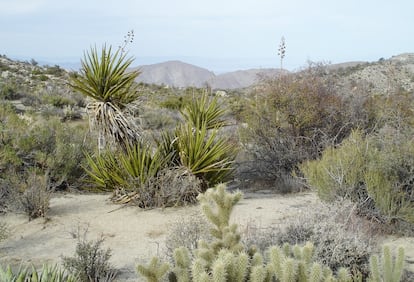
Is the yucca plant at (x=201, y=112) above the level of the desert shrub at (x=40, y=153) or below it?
above

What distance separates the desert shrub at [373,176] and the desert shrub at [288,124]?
3.11 meters

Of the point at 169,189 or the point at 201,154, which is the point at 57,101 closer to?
the point at 201,154

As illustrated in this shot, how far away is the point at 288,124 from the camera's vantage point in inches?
472

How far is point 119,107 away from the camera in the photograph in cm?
955

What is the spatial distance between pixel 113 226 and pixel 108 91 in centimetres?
264

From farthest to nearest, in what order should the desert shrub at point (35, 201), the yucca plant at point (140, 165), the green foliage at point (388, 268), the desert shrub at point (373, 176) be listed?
the yucca plant at point (140, 165)
the desert shrub at point (35, 201)
the desert shrub at point (373, 176)
the green foliage at point (388, 268)

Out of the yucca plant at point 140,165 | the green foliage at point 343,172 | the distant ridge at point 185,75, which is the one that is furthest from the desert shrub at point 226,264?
the distant ridge at point 185,75

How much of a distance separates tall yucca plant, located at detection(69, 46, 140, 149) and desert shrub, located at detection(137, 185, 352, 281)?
4976 millimetres

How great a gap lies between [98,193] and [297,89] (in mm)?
5290

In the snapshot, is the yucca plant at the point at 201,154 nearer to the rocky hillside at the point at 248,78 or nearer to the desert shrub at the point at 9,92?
the rocky hillside at the point at 248,78

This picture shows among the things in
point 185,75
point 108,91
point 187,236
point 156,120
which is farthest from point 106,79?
point 185,75

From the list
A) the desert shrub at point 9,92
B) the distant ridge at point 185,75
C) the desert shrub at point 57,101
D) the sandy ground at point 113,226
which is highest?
the distant ridge at point 185,75

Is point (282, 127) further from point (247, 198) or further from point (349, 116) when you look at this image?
point (247, 198)

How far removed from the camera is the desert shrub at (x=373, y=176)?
24.1ft
